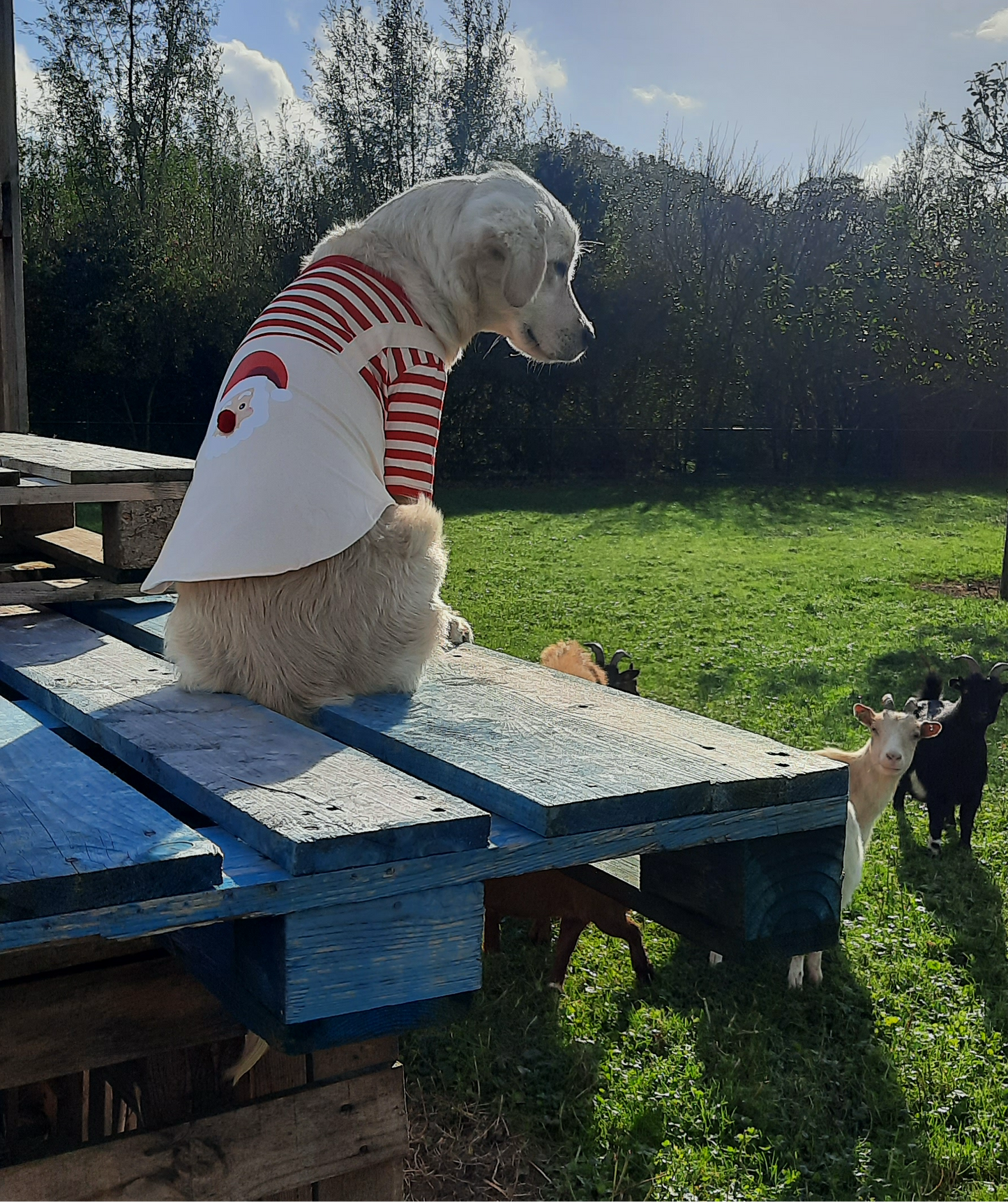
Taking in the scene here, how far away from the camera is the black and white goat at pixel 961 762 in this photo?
502 centimetres

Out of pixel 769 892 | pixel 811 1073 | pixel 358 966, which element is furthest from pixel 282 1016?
pixel 811 1073

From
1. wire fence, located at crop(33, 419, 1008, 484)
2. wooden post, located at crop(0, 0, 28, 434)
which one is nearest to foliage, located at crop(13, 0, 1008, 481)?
wire fence, located at crop(33, 419, 1008, 484)

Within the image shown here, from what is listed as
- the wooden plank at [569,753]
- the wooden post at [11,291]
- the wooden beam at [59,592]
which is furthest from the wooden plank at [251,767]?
the wooden post at [11,291]

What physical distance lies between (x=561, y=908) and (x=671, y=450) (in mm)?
19661

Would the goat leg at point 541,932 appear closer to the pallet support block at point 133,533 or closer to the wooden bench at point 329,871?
the wooden bench at point 329,871

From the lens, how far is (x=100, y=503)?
3662 millimetres

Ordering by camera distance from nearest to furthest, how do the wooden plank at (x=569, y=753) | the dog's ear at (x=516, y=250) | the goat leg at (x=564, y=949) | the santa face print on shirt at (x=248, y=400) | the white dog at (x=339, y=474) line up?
the wooden plank at (x=569, y=753)
the white dog at (x=339, y=474)
the santa face print on shirt at (x=248, y=400)
the dog's ear at (x=516, y=250)
the goat leg at (x=564, y=949)

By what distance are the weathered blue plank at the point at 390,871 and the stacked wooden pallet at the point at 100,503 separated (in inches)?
85.1

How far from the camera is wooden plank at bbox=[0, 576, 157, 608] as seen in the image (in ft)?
11.7

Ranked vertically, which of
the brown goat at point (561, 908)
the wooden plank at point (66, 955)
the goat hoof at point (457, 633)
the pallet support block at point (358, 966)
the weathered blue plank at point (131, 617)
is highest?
the goat hoof at point (457, 633)

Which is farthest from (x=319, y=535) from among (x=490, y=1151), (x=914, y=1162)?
(x=914, y=1162)

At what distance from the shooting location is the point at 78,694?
2.39 meters

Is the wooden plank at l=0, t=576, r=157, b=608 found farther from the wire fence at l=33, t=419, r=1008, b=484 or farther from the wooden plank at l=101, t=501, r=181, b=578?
the wire fence at l=33, t=419, r=1008, b=484

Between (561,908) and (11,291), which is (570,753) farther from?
(11,291)
